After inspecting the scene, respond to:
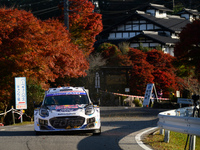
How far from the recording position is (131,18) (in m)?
65.9

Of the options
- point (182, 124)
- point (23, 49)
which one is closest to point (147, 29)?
point (23, 49)

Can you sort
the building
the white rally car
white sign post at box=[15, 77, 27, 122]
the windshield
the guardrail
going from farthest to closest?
the building → white sign post at box=[15, 77, 27, 122] → the windshield → the white rally car → the guardrail

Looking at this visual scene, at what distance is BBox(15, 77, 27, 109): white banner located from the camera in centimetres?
2116

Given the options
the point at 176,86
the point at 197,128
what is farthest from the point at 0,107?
the point at 176,86

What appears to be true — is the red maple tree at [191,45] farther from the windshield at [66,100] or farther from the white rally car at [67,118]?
the white rally car at [67,118]

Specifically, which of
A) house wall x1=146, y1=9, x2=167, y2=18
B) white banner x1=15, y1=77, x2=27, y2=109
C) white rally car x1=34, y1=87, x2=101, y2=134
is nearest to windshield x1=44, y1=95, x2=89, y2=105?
white rally car x1=34, y1=87, x2=101, y2=134

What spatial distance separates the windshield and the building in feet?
152

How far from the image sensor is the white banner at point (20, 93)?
69.4ft

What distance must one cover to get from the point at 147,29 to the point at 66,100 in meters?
53.7

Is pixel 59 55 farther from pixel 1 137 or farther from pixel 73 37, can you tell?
pixel 1 137

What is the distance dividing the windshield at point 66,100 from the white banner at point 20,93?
23.6ft

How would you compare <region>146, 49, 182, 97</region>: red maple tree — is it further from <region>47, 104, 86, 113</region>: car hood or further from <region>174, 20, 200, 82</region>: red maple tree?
<region>47, 104, 86, 113</region>: car hood

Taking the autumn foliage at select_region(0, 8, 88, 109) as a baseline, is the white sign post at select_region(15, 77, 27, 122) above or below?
below

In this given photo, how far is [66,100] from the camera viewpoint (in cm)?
1420
